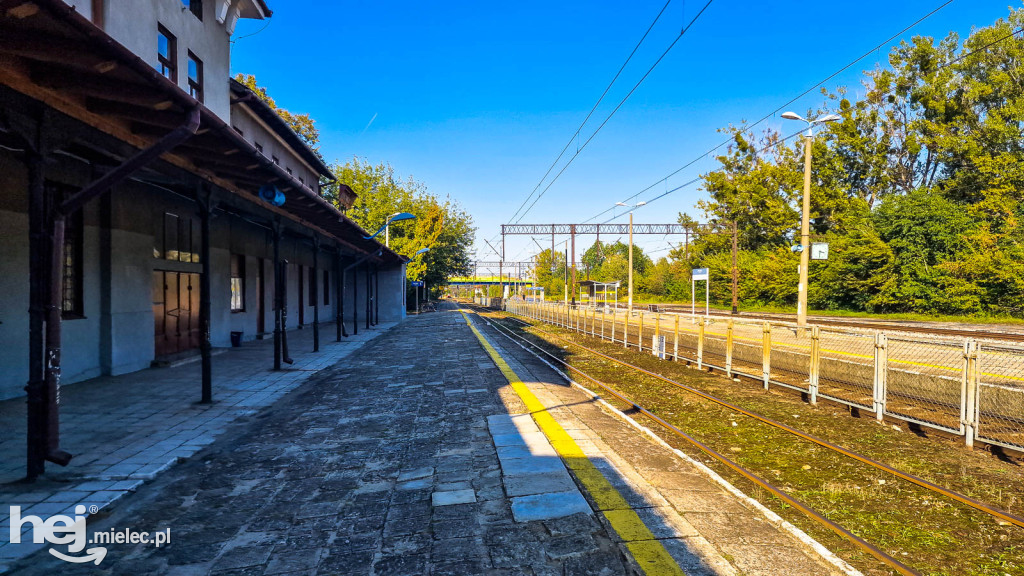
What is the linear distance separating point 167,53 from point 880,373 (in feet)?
58.0

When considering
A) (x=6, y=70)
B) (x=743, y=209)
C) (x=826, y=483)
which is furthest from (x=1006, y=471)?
(x=743, y=209)

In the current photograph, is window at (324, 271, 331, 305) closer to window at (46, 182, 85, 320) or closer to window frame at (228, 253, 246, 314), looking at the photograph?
window frame at (228, 253, 246, 314)

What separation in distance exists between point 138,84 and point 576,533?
521cm

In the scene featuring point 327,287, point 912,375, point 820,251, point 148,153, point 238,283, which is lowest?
point 912,375

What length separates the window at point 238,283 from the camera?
1569cm

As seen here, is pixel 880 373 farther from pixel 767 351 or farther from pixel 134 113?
pixel 134 113

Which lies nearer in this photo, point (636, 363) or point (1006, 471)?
point (1006, 471)

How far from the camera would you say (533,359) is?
14.1m

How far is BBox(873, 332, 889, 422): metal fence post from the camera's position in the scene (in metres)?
6.99

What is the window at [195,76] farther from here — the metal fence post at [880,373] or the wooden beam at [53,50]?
the metal fence post at [880,373]

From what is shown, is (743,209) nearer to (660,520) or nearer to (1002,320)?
(1002,320)

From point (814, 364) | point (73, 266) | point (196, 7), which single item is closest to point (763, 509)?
point (814, 364)

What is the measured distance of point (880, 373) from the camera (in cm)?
716

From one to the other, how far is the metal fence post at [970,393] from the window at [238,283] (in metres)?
17.4
